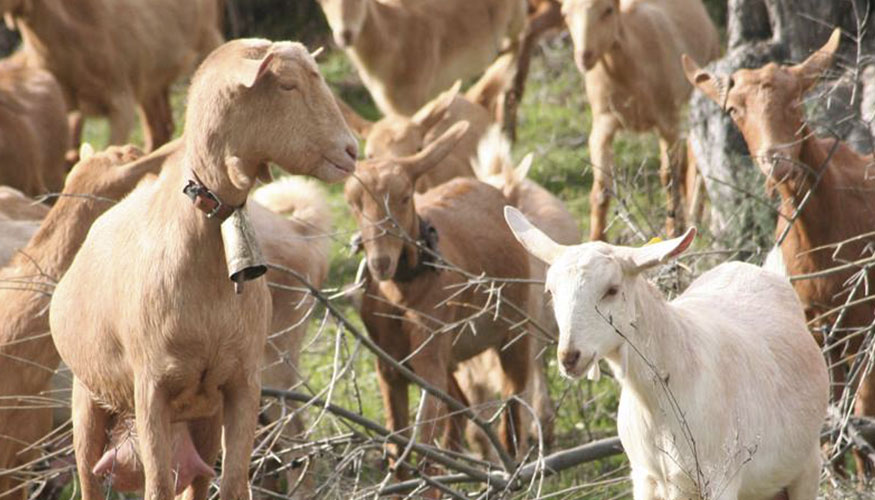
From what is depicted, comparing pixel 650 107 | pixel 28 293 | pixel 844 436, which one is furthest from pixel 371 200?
pixel 650 107

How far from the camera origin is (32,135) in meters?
11.4

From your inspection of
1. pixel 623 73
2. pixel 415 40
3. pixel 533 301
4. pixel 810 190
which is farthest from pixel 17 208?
pixel 415 40

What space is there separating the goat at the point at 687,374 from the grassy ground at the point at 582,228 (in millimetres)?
847

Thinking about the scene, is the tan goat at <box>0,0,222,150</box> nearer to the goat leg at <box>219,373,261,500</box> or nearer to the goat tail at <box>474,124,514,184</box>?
the goat tail at <box>474,124,514,184</box>

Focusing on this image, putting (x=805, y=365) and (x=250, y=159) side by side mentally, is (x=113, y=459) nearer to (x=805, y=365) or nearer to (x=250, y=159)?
(x=250, y=159)

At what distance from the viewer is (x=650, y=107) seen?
11.8 meters

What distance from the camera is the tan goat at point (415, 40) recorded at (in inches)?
518

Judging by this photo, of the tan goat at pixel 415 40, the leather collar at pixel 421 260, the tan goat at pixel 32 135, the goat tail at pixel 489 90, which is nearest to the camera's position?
the leather collar at pixel 421 260

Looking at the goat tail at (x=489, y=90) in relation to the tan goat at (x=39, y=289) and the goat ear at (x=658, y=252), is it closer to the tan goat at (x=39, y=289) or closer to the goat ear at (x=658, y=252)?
the tan goat at (x=39, y=289)

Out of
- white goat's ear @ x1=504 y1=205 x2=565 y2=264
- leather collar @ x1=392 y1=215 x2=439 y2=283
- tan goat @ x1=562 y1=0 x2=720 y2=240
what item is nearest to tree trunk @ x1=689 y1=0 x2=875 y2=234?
tan goat @ x1=562 y1=0 x2=720 y2=240

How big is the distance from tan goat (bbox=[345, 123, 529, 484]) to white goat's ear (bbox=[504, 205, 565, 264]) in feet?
6.48

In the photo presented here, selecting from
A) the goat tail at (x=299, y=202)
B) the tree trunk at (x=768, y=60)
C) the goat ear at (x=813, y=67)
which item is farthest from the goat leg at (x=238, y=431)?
the tree trunk at (x=768, y=60)

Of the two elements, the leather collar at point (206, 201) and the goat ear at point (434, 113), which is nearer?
the leather collar at point (206, 201)

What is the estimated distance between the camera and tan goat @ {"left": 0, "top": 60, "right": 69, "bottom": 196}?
1125 cm
